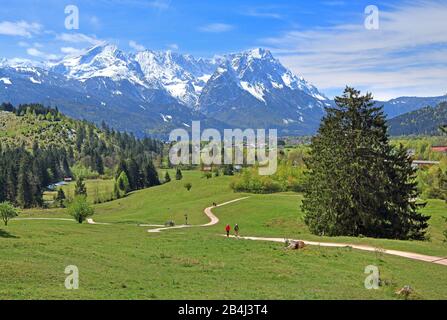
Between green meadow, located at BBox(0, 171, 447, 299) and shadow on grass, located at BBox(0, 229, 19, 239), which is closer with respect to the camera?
green meadow, located at BBox(0, 171, 447, 299)

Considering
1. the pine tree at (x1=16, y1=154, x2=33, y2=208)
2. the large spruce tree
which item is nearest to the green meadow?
the large spruce tree

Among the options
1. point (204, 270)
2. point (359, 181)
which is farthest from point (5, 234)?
point (359, 181)

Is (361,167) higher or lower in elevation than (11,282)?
higher

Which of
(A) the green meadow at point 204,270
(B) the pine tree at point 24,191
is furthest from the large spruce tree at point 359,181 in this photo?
(B) the pine tree at point 24,191

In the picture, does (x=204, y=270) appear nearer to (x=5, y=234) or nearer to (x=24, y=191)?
(x=5, y=234)

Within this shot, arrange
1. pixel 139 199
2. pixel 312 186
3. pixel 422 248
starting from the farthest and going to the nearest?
1. pixel 139 199
2. pixel 312 186
3. pixel 422 248

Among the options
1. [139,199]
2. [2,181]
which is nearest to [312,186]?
[139,199]

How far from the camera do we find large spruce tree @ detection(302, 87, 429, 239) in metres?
62.3

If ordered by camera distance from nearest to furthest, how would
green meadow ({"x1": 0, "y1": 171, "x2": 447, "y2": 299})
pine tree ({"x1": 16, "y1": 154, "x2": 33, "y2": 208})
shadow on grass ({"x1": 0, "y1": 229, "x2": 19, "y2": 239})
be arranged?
green meadow ({"x1": 0, "y1": 171, "x2": 447, "y2": 299})
shadow on grass ({"x1": 0, "y1": 229, "x2": 19, "y2": 239})
pine tree ({"x1": 16, "y1": 154, "x2": 33, "y2": 208})

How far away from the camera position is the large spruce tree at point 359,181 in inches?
2454

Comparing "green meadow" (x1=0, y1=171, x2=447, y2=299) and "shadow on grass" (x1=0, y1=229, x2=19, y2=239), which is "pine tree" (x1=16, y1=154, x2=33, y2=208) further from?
"shadow on grass" (x1=0, y1=229, x2=19, y2=239)

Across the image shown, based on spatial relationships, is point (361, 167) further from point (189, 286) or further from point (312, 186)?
point (189, 286)
